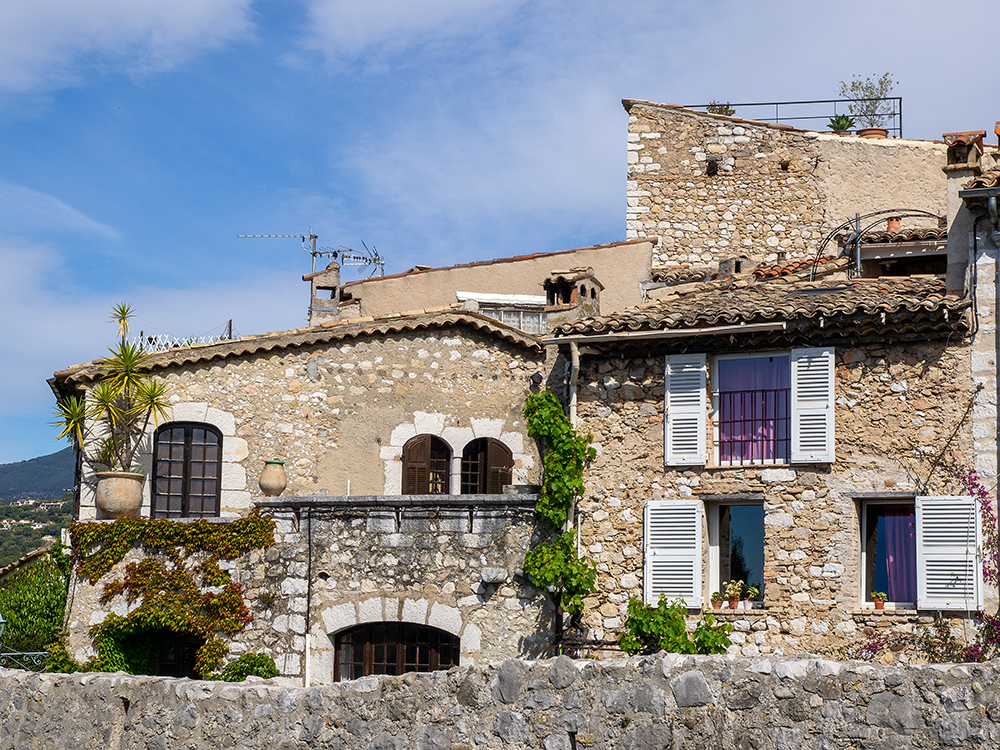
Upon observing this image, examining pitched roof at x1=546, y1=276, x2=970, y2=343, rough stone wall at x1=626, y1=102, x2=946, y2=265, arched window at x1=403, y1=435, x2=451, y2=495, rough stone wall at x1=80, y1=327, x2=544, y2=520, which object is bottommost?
arched window at x1=403, y1=435, x2=451, y2=495

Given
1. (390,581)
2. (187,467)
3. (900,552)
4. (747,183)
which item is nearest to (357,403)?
(187,467)

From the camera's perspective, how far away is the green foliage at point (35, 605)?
17.5 meters

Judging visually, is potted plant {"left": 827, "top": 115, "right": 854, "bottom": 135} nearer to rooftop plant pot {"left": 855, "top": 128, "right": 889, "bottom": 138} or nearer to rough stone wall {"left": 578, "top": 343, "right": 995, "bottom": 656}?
rooftop plant pot {"left": 855, "top": 128, "right": 889, "bottom": 138}

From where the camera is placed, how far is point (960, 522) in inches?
509

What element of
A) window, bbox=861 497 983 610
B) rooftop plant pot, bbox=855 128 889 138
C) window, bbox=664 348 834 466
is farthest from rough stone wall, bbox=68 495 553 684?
rooftop plant pot, bbox=855 128 889 138

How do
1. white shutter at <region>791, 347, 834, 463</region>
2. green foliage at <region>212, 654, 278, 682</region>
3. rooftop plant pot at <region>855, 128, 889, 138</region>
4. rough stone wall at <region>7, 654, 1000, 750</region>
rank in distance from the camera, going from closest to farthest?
rough stone wall at <region>7, 654, 1000, 750</region>
white shutter at <region>791, 347, 834, 463</region>
green foliage at <region>212, 654, 278, 682</region>
rooftop plant pot at <region>855, 128, 889, 138</region>

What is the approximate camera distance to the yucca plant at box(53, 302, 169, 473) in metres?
17.0

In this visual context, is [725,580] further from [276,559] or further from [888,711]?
[888,711]

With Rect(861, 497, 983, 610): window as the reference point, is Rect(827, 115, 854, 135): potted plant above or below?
above

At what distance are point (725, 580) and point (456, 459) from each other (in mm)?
4916

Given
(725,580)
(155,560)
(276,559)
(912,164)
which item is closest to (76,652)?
(155,560)

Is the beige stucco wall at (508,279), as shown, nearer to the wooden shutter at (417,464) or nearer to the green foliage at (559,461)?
the wooden shutter at (417,464)

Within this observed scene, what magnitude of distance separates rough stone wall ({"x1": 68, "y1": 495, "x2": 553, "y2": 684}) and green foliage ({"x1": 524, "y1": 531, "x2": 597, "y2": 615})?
0.25m

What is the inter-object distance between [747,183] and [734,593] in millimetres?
11581
